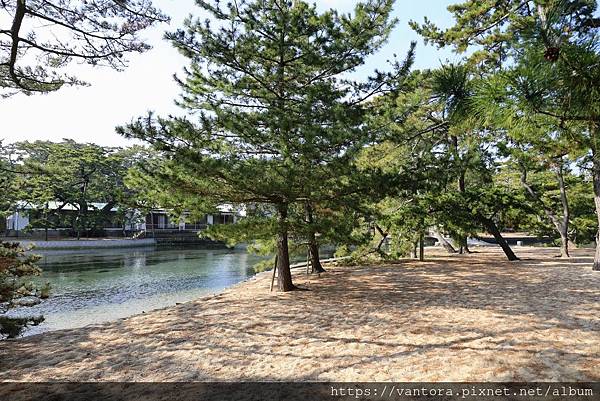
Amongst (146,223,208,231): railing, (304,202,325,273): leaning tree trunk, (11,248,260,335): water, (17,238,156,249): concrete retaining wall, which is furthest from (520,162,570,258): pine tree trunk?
(146,223,208,231): railing

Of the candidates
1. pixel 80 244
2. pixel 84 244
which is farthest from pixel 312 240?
pixel 80 244

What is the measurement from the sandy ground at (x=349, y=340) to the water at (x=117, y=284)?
119 inches

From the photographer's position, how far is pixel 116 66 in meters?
5.07

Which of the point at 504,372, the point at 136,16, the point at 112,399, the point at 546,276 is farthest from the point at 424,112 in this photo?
the point at 112,399

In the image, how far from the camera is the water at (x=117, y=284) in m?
7.81

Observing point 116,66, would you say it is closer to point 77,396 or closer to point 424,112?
point 77,396

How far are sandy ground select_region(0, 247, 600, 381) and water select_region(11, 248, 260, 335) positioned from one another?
3.01m

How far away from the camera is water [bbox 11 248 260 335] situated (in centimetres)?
781

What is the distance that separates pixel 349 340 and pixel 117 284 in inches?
404

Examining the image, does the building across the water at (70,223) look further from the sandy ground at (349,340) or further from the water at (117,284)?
the sandy ground at (349,340)

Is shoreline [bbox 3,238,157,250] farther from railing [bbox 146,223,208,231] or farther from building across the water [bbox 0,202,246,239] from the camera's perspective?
railing [bbox 146,223,208,231]

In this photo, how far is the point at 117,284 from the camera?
37.7 feet

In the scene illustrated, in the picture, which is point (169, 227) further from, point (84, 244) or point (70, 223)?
point (84, 244)

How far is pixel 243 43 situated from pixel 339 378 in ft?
17.1
